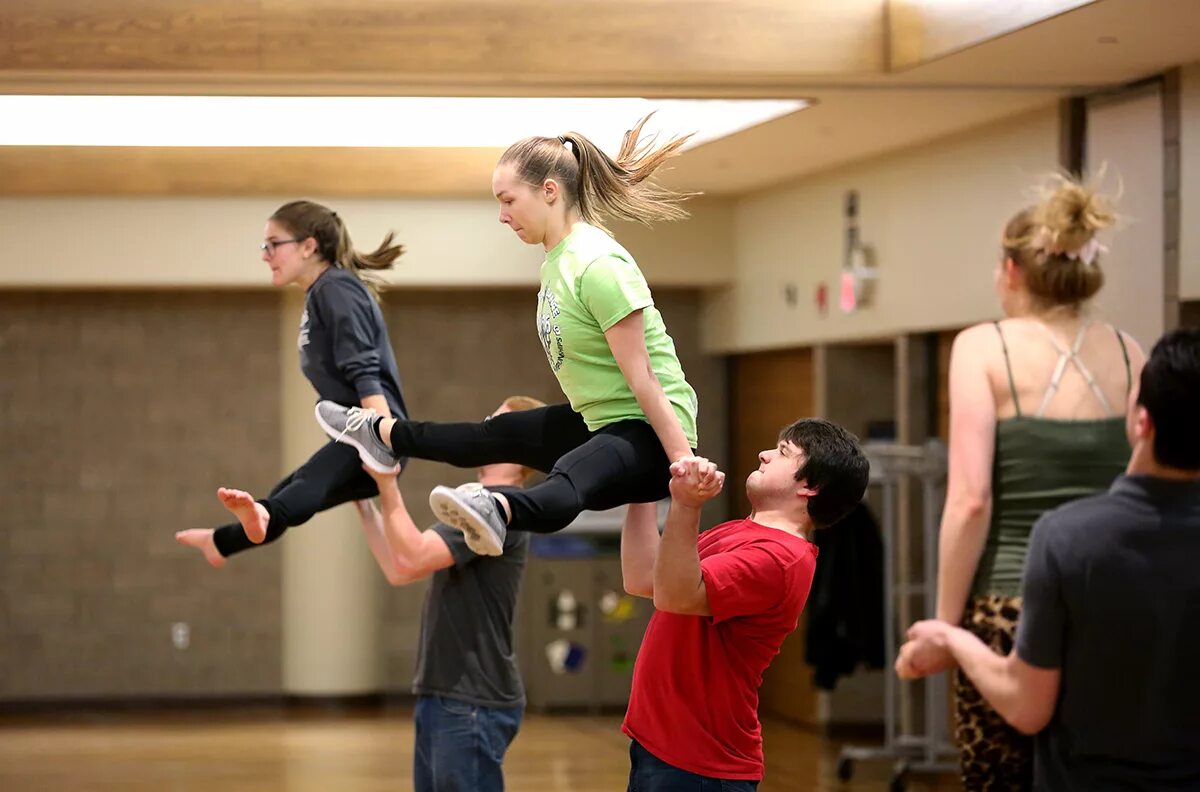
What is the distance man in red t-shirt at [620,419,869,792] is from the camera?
8.59 feet

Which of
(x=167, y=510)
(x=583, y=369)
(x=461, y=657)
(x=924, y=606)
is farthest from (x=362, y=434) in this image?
(x=167, y=510)

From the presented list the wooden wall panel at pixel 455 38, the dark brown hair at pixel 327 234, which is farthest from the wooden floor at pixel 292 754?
the dark brown hair at pixel 327 234

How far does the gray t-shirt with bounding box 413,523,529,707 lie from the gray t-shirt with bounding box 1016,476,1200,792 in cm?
192

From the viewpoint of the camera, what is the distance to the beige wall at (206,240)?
9125 millimetres

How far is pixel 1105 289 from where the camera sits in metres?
6.06

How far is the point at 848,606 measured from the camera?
755 cm

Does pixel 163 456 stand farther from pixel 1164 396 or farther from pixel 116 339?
pixel 1164 396

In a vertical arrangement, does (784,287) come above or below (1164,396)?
above

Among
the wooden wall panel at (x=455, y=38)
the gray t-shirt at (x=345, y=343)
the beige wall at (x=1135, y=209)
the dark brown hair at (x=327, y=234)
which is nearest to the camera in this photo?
the gray t-shirt at (x=345, y=343)

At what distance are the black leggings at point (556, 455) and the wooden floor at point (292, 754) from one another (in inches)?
177

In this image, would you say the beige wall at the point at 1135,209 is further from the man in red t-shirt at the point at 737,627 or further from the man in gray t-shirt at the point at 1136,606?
the man in gray t-shirt at the point at 1136,606

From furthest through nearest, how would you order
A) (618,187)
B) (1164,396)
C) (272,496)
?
(272,496), (618,187), (1164,396)

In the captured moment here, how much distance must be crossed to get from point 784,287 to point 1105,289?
3039 mm

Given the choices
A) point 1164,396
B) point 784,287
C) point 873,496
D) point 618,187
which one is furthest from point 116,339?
point 1164,396
